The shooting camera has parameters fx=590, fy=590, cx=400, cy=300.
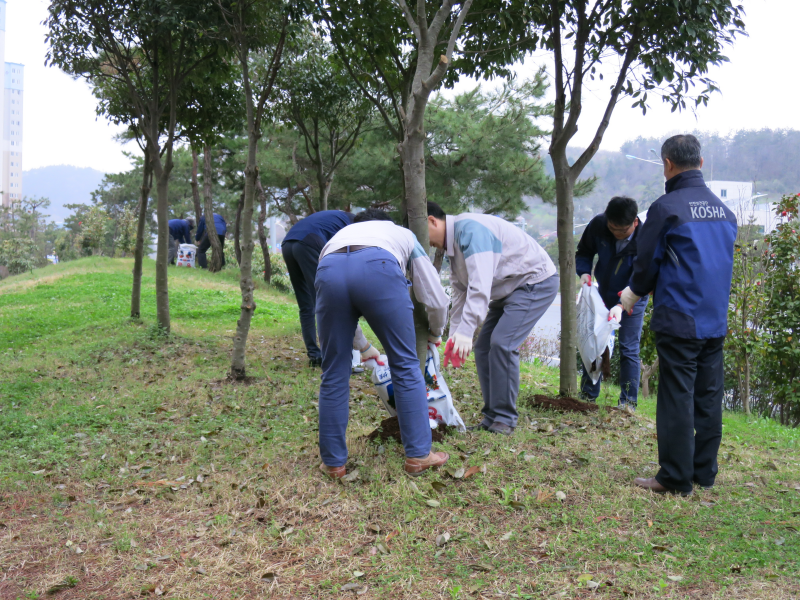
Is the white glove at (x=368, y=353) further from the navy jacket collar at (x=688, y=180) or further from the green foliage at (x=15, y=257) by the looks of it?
the green foliage at (x=15, y=257)

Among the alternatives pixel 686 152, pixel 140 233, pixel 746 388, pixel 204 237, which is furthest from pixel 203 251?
pixel 686 152

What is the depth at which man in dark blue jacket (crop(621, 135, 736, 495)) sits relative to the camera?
9.10 feet

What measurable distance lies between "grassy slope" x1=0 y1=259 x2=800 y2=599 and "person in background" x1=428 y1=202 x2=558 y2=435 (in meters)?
0.31

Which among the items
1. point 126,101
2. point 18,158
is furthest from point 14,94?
point 126,101

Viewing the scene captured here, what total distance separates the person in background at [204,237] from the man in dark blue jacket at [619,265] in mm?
13324

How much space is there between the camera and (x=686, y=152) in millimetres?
2926

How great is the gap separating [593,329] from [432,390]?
5.44ft

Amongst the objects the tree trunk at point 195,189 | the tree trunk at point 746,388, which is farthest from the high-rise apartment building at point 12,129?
the tree trunk at point 746,388

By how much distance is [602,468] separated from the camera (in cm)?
329

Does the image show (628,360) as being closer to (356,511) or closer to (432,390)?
(432,390)

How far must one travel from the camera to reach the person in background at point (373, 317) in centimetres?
285

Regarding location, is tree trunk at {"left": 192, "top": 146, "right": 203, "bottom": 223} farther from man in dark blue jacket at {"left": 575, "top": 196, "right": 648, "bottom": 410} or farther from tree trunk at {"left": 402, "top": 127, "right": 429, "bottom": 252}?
tree trunk at {"left": 402, "top": 127, "right": 429, "bottom": 252}

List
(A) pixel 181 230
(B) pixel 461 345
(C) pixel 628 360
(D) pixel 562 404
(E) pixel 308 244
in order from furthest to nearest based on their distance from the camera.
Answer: (A) pixel 181 230 < (E) pixel 308 244 < (C) pixel 628 360 < (D) pixel 562 404 < (B) pixel 461 345

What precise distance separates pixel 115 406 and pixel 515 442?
3.28m
